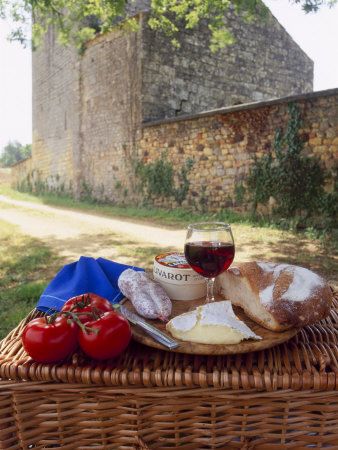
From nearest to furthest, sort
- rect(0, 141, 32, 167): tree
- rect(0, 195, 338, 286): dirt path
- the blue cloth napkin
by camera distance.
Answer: the blue cloth napkin, rect(0, 195, 338, 286): dirt path, rect(0, 141, 32, 167): tree

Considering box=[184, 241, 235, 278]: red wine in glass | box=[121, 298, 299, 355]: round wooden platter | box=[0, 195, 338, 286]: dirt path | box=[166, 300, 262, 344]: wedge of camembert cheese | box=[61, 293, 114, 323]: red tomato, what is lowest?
box=[0, 195, 338, 286]: dirt path

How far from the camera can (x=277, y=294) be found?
45.7 inches

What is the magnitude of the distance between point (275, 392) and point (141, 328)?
42 cm

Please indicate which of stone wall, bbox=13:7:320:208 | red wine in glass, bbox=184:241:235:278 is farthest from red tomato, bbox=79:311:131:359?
stone wall, bbox=13:7:320:208

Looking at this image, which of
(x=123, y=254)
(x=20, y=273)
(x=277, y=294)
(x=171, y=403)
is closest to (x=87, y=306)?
(x=171, y=403)

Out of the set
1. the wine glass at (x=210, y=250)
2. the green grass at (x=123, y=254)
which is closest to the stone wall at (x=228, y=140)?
the green grass at (x=123, y=254)

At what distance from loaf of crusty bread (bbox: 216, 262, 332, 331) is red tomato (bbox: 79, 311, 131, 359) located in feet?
1.51

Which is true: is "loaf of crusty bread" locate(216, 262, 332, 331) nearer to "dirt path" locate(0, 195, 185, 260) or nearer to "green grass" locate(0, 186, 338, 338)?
"green grass" locate(0, 186, 338, 338)

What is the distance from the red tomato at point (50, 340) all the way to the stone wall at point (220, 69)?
10.2 metres

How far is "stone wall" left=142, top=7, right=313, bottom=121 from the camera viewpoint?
420 inches

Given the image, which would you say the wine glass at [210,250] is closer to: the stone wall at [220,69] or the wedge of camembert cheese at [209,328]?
the wedge of camembert cheese at [209,328]

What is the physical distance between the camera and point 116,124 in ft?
37.5

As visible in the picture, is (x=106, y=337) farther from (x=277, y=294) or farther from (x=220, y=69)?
(x=220, y=69)

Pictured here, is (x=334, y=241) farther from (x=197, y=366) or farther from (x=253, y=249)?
(x=197, y=366)
